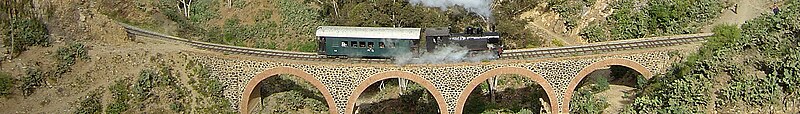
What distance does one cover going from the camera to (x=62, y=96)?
114 ft

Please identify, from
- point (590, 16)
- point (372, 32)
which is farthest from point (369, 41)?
point (590, 16)

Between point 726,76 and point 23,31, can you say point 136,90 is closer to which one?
point 23,31

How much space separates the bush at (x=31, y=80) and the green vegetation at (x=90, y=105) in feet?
6.71

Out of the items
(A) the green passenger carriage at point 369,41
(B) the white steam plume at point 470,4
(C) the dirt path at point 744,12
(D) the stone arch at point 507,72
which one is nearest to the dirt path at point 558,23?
(B) the white steam plume at point 470,4

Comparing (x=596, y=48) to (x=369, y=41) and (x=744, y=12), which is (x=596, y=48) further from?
(x=744, y=12)

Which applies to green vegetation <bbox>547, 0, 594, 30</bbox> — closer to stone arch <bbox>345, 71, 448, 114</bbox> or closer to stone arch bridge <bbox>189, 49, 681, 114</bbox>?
stone arch bridge <bbox>189, 49, 681, 114</bbox>

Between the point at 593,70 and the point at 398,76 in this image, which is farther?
the point at 593,70

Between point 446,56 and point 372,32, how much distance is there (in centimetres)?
344

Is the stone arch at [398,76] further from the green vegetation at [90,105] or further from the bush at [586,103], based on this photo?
the green vegetation at [90,105]

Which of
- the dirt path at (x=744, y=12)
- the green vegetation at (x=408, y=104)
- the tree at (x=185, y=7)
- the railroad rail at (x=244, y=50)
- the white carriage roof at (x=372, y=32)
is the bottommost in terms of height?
the green vegetation at (x=408, y=104)

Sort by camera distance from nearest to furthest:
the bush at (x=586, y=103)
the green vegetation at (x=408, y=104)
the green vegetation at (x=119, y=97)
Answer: the green vegetation at (x=119, y=97), the bush at (x=586, y=103), the green vegetation at (x=408, y=104)

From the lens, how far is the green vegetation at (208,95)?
3641 cm

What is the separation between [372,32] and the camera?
3594 centimetres

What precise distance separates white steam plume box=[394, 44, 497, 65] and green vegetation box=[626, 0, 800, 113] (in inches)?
259
